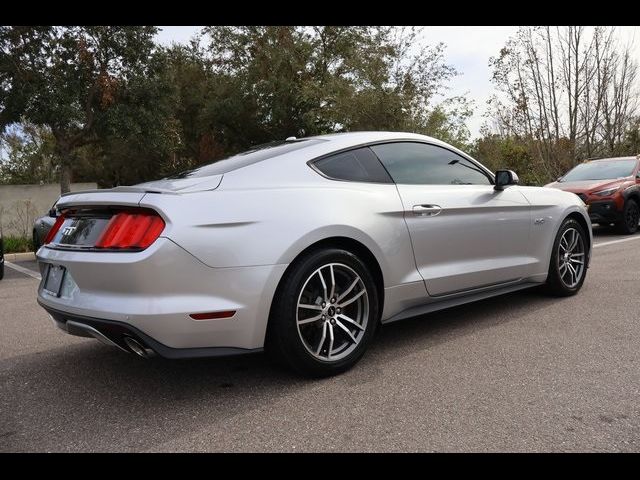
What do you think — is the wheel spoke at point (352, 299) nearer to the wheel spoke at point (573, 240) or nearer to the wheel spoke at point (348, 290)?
the wheel spoke at point (348, 290)

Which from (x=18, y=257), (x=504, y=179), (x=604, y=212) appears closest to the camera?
(x=504, y=179)

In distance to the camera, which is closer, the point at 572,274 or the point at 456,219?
the point at 456,219

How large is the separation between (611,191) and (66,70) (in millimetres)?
12731

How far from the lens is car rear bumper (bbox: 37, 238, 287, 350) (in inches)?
106

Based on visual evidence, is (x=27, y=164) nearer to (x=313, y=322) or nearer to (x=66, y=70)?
(x=66, y=70)

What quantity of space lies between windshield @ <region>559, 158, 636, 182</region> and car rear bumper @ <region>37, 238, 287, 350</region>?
10.3 metres

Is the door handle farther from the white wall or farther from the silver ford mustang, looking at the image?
the white wall

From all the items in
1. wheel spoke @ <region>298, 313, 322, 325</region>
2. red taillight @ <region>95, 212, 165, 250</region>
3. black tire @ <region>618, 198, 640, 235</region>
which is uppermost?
red taillight @ <region>95, 212, 165, 250</region>

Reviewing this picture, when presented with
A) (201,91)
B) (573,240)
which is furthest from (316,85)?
(573,240)

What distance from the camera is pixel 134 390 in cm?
314

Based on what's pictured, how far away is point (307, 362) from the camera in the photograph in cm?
308

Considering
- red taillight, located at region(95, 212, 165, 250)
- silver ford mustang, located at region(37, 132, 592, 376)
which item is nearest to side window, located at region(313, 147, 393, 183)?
silver ford mustang, located at region(37, 132, 592, 376)

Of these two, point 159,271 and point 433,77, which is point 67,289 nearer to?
point 159,271

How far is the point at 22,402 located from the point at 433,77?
639 inches
